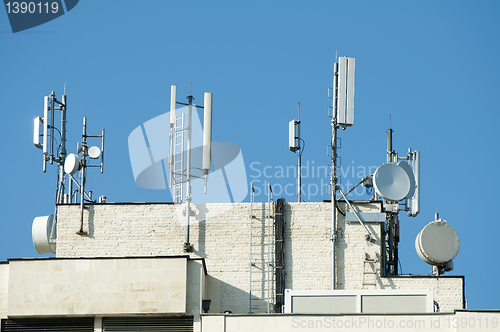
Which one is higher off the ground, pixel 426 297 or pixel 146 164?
pixel 146 164

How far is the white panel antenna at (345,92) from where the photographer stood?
4191 centimetres

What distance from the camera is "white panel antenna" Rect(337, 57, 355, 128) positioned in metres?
41.9

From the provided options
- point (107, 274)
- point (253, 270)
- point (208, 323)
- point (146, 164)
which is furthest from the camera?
point (146, 164)

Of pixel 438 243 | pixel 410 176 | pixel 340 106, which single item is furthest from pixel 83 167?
pixel 438 243

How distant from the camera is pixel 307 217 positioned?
42.4 m

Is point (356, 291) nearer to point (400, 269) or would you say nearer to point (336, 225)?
point (336, 225)

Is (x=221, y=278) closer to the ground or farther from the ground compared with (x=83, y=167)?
closer to the ground

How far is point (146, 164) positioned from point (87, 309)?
9.44 metres

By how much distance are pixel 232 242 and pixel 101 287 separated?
275 inches

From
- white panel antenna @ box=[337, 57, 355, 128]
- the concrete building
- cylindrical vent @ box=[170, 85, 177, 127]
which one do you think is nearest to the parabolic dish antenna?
the concrete building

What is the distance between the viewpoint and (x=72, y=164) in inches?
1753

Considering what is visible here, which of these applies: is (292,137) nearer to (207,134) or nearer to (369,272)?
(207,134)

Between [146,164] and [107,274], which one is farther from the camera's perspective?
[146,164]

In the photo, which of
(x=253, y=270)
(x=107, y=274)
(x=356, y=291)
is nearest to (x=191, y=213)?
(x=253, y=270)
